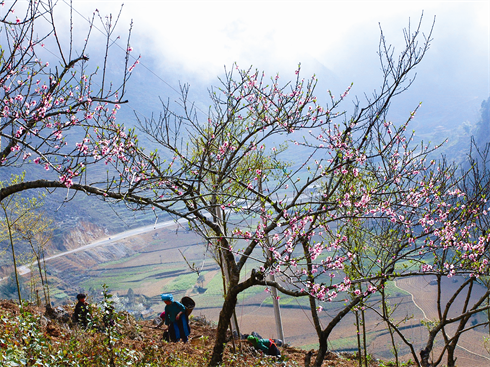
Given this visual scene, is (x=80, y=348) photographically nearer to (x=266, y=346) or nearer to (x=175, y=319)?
(x=175, y=319)

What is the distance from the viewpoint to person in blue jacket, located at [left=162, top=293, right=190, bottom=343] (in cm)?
623

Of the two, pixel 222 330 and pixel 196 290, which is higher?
pixel 222 330

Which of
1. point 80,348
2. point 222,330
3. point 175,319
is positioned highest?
point 80,348

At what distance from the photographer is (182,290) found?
32.0 meters

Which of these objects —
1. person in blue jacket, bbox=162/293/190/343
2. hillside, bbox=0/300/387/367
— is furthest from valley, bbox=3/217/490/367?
hillside, bbox=0/300/387/367

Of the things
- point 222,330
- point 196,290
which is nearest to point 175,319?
point 222,330

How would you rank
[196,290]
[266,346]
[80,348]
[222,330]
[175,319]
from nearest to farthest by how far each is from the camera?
[80,348] → [222,330] → [175,319] → [266,346] → [196,290]

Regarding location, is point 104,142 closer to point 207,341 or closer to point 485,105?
point 207,341

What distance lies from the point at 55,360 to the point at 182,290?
30.5m

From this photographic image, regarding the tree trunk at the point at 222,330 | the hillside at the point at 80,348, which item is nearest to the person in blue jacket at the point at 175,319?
the hillside at the point at 80,348

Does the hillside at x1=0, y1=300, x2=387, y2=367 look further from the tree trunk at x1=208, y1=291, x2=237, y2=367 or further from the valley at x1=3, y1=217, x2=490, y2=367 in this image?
the valley at x1=3, y1=217, x2=490, y2=367

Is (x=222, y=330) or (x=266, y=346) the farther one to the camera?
(x=266, y=346)

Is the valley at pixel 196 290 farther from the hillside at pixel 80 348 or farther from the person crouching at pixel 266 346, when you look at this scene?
the hillside at pixel 80 348

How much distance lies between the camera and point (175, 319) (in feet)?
20.6
